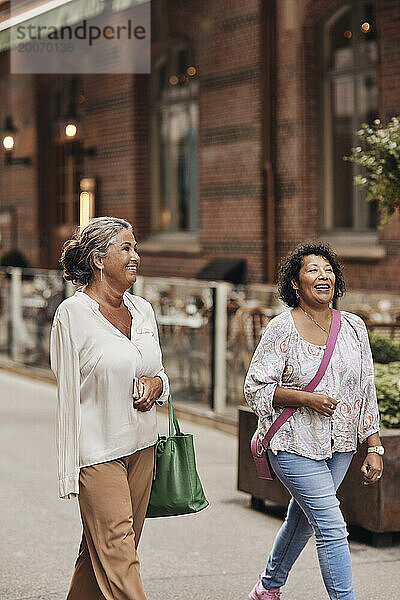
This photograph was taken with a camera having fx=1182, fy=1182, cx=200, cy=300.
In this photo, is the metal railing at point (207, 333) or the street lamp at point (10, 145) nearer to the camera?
the metal railing at point (207, 333)

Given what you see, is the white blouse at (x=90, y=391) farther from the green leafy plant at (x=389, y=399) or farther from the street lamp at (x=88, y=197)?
the street lamp at (x=88, y=197)

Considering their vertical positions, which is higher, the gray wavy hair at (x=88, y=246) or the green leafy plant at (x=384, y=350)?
the gray wavy hair at (x=88, y=246)

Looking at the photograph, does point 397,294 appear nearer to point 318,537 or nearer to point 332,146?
point 332,146

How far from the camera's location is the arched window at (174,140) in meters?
18.8

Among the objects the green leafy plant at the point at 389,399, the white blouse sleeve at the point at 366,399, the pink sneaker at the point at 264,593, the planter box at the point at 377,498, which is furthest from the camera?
the green leafy plant at the point at 389,399

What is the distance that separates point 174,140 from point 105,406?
15.1 metres

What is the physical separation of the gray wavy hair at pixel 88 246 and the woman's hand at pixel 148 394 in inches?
19.4

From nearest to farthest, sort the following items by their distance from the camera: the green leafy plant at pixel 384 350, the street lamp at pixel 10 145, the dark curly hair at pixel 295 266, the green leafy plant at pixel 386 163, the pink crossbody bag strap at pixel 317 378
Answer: the pink crossbody bag strap at pixel 317 378
the dark curly hair at pixel 295 266
the green leafy plant at pixel 386 163
the green leafy plant at pixel 384 350
the street lamp at pixel 10 145

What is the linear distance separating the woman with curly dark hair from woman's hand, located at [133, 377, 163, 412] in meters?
0.66

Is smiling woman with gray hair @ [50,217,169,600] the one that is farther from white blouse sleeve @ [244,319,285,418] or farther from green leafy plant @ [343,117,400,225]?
green leafy plant @ [343,117,400,225]

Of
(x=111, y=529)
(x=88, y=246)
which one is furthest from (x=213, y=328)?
(x=111, y=529)

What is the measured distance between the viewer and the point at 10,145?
23.5 m

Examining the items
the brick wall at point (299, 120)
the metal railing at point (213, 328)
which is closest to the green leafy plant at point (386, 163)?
the metal railing at point (213, 328)

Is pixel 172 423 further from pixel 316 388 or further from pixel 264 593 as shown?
pixel 264 593
